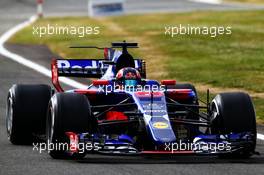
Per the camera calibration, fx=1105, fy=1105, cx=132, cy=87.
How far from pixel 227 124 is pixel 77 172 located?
239 cm

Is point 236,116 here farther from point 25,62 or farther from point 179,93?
point 25,62

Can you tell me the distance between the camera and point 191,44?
34.1 m

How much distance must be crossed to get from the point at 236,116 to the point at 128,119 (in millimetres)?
1385

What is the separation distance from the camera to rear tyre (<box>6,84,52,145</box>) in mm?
15359

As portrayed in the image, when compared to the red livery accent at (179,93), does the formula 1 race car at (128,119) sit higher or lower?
lower

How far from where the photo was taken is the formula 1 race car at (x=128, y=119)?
13495mm

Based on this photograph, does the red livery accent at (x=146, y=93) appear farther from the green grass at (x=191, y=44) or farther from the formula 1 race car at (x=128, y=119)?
the green grass at (x=191, y=44)

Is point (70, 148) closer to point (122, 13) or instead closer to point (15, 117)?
point (15, 117)

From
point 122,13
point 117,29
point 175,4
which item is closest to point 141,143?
point 117,29

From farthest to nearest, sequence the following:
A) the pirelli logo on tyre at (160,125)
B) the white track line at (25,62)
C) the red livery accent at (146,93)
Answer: the white track line at (25,62)
the red livery accent at (146,93)
the pirelli logo on tyre at (160,125)

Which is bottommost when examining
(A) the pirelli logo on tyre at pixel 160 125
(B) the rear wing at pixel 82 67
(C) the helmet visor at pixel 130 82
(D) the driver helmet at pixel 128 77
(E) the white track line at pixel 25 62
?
(A) the pirelli logo on tyre at pixel 160 125

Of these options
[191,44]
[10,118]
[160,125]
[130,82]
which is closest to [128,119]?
[160,125]

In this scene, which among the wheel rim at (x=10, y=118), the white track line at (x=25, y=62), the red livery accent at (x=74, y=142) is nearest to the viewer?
the red livery accent at (x=74, y=142)

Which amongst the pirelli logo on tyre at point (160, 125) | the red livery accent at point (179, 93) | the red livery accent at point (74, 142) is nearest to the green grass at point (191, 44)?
the red livery accent at point (179, 93)
